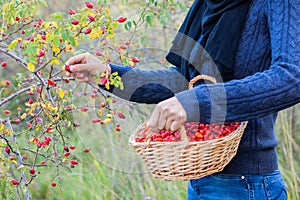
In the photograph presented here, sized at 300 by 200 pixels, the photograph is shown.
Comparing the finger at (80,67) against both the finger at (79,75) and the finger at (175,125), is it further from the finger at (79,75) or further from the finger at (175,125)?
the finger at (175,125)

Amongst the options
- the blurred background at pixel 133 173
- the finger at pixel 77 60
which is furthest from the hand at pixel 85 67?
the blurred background at pixel 133 173

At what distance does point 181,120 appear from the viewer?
47.6 inches

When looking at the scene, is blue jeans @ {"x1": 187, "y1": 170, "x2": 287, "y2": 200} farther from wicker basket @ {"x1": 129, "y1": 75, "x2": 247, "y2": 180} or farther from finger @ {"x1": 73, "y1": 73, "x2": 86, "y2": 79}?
finger @ {"x1": 73, "y1": 73, "x2": 86, "y2": 79}

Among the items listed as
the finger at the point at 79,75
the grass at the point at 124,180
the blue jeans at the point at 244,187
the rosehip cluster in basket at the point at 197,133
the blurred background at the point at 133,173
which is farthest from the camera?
the grass at the point at 124,180

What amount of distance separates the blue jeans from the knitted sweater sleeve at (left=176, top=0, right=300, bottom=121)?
0.89 feet

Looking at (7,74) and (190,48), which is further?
(7,74)

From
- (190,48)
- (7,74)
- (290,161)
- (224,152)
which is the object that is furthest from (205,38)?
(7,74)

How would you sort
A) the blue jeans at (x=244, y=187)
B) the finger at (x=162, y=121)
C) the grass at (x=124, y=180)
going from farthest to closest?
the grass at (x=124, y=180) → the blue jeans at (x=244, y=187) → the finger at (x=162, y=121)

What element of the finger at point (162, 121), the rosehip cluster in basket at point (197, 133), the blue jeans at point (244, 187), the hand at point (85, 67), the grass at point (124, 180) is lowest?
the grass at point (124, 180)

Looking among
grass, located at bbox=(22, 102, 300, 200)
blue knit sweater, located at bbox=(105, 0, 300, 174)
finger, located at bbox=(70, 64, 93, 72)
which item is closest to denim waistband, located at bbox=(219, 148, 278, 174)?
blue knit sweater, located at bbox=(105, 0, 300, 174)

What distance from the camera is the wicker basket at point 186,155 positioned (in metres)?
1.28

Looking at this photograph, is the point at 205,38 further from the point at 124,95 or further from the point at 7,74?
the point at 7,74

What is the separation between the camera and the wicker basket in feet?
4.19

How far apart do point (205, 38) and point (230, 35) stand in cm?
13
